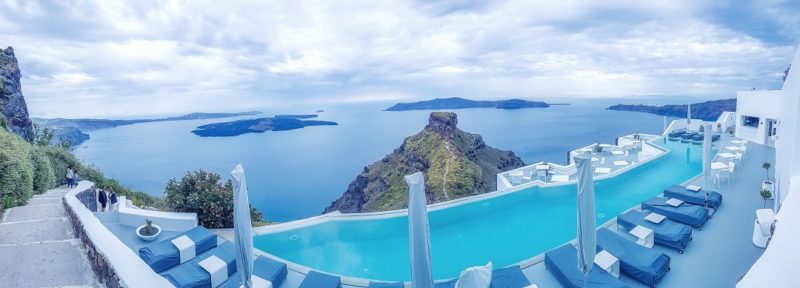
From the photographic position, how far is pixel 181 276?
5.16 m

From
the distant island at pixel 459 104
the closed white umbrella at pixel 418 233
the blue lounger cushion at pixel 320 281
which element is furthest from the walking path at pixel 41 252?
the distant island at pixel 459 104

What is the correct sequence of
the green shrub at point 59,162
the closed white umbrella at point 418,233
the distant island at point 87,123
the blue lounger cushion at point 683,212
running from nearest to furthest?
the closed white umbrella at point 418,233 → the blue lounger cushion at point 683,212 → the green shrub at point 59,162 → the distant island at point 87,123

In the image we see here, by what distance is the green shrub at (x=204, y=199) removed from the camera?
7500 mm

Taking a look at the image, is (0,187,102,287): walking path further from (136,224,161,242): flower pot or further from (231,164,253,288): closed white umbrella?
(231,164,253,288): closed white umbrella

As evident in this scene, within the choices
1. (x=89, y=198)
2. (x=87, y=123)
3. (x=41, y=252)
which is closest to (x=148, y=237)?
(x=41, y=252)

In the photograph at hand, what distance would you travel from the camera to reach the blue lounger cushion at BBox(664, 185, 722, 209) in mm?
7484

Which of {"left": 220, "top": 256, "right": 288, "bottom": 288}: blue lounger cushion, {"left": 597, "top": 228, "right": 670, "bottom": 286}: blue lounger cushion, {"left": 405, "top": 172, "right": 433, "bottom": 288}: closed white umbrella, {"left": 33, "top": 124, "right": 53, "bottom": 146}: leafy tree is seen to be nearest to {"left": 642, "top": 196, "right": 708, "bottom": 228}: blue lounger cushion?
{"left": 597, "top": 228, "right": 670, "bottom": 286}: blue lounger cushion

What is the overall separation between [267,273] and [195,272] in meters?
1.02

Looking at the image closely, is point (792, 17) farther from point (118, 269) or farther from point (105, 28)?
point (105, 28)

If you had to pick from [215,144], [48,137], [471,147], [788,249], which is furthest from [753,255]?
[215,144]

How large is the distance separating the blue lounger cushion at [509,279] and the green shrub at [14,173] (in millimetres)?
9062

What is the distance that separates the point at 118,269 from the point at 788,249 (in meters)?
6.15

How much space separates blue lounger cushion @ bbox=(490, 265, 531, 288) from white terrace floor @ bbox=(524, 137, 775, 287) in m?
0.61

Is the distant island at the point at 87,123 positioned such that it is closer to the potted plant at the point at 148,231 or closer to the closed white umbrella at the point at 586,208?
the potted plant at the point at 148,231
